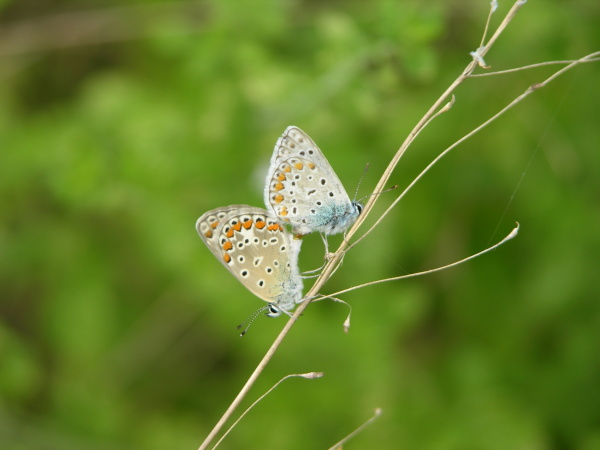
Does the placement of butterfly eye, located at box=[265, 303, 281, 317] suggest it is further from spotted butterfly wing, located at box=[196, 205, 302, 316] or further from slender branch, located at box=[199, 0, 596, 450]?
slender branch, located at box=[199, 0, 596, 450]

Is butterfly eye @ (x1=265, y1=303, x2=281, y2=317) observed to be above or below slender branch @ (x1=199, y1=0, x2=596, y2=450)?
below

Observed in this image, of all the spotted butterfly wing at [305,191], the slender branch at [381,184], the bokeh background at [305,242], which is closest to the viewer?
the slender branch at [381,184]

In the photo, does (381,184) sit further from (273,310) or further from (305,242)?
(305,242)

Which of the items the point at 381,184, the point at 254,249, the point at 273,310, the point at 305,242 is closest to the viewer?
the point at 381,184

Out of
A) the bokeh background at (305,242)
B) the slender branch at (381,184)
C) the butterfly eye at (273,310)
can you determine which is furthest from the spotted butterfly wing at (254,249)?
the bokeh background at (305,242)

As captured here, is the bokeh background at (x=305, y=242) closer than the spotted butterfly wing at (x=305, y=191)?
No

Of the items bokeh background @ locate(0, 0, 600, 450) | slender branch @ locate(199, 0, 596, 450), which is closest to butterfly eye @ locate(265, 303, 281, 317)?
slender branch @ locate(199, 0, 596, 450)

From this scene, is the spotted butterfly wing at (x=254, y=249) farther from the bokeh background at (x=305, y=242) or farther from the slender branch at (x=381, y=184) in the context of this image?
the bokeh background at (x=305, y=242)

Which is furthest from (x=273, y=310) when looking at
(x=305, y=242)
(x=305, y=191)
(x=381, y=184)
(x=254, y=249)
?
(x=305, y=242)

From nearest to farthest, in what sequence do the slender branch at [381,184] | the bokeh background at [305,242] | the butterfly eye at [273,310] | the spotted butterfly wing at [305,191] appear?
1. the slender branch at [381,184]
2. the butterfly eye at [273,310]
3. the spotted butterfly wing at [305,191]
4. the bokeh background at [305,242]
